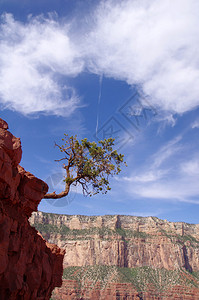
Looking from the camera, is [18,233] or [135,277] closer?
[18,233]

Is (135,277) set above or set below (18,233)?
below

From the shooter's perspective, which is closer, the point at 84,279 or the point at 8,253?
the point at 8,253

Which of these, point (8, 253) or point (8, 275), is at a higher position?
point (8, 253)

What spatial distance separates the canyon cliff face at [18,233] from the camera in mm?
18500

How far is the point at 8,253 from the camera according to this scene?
62.6 ft

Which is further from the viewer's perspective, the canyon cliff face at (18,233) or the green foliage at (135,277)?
the green foliage at (135,277)

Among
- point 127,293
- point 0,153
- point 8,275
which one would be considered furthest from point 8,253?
point 127,293

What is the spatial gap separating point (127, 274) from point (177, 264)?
42838 mm

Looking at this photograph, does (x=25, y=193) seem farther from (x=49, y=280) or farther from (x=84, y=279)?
(x=84, y=279)

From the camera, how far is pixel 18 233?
20922mm

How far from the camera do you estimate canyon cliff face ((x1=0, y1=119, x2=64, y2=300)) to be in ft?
60.7

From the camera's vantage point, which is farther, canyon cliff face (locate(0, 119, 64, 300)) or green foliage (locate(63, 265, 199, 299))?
green foliage (locate(63, 265, 199, 299))

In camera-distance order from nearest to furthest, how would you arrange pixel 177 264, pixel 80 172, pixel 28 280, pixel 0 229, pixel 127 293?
pixel 0 229
pixel 28 280
pixel 80 172
pixel 127 293
pixel 177 264

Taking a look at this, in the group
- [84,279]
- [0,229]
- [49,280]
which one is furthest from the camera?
[84,279]
